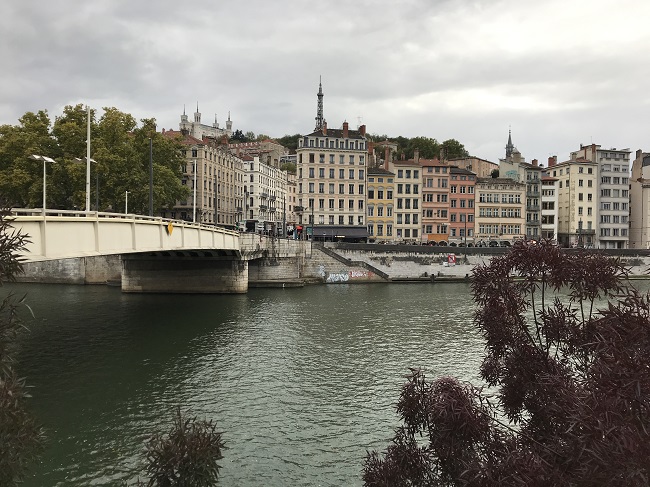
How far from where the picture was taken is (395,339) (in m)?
31.4

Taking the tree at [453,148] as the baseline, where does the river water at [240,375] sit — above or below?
below

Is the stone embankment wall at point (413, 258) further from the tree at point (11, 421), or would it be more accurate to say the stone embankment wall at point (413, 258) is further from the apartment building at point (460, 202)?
the tree at point (11, 421)

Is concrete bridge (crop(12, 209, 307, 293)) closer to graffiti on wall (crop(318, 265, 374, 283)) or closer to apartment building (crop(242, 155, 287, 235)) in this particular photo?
graffiti on wall (crop(318, 265, 374, 283))

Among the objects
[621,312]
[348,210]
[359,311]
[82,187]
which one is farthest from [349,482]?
[348,210]

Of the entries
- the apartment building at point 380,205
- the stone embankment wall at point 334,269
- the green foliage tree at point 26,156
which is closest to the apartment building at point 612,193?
the apartment building at point 380,205

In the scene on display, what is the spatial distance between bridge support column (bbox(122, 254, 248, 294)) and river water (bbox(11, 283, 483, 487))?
5913 mm

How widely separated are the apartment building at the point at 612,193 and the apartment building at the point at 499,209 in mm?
19136

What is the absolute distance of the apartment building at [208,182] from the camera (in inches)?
3396

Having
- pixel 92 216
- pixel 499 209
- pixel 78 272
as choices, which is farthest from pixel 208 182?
pixel 92 216

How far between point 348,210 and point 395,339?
178 feet

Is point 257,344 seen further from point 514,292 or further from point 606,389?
point 606,389

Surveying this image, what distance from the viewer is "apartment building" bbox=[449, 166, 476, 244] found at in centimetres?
9050

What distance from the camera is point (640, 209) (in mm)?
101438

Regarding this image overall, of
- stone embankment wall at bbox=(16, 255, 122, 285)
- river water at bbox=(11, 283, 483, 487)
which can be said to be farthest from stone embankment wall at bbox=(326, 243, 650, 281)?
stone embankment wall at bbox=(16, 255, 122, 285)
